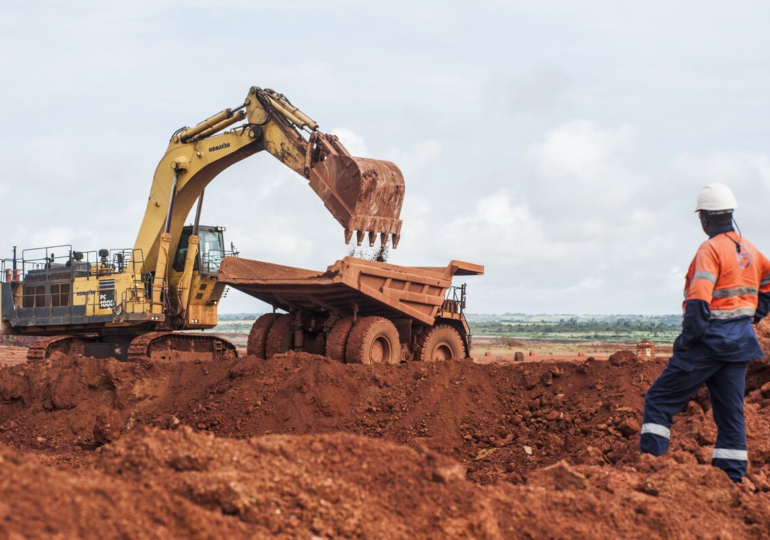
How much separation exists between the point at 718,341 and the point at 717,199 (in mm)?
1163

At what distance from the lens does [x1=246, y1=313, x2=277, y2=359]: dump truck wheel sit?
49.8ft

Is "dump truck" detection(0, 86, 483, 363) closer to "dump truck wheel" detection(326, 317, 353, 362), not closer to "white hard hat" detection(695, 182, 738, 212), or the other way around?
"dump truck wheel" detection(326, 317, 353, 362)

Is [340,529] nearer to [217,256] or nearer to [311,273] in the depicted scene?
[311,273]

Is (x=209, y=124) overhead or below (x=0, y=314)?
overhead

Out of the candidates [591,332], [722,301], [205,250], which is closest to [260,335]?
[205,250]

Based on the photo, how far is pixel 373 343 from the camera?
13.7 meters

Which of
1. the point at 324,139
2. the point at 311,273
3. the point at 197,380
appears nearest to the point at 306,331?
the point at 311,273

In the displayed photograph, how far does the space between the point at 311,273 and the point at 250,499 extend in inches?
406

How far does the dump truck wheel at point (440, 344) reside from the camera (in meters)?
15.2

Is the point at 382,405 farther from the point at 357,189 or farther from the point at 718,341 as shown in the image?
the point at 718,341

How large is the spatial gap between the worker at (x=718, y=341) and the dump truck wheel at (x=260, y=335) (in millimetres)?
9336

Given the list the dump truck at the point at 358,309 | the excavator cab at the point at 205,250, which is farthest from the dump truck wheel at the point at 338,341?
the excavator cab at the point at 205,250

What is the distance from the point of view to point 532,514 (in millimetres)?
4977

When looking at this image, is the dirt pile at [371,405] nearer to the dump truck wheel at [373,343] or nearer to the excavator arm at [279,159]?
the dump truck wheel at [373,343]
